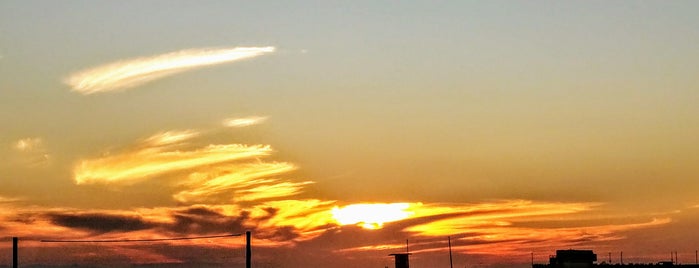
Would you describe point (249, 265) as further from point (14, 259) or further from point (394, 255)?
point (394, 255)

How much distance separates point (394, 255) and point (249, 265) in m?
42.5

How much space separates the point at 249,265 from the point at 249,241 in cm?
276

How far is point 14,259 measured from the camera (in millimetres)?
118000

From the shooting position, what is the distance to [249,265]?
116m

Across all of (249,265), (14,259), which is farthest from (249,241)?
(14,259)

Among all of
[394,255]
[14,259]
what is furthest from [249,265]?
[394,255]

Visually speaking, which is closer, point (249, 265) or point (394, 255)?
point (249, 265)

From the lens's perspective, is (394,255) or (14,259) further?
(394,255)

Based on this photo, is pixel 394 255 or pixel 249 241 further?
pixel 394 255

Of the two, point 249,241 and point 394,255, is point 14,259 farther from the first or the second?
point 394,255

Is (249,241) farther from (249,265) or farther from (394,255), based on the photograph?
(394,255)

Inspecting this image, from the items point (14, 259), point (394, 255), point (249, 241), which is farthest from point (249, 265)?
point (394, 255)

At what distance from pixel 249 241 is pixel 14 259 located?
27.1 metres

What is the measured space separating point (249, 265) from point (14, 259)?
27.0 m
